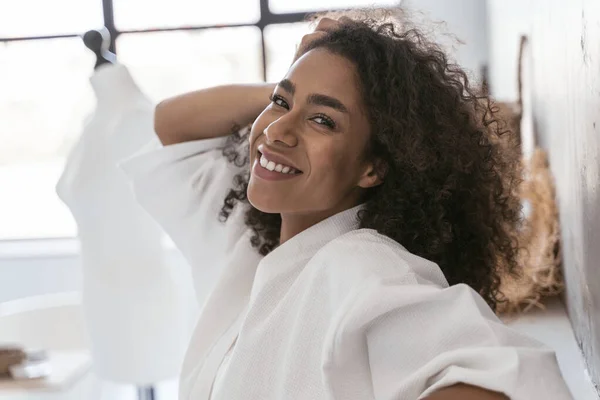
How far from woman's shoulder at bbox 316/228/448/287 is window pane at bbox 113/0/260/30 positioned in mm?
3584

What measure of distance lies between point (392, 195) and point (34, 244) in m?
3.85

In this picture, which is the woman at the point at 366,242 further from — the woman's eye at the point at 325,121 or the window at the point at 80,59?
the window at the point at 80,59

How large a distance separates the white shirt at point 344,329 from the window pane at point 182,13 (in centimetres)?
307

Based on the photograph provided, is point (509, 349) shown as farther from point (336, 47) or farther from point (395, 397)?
point (336, 47)

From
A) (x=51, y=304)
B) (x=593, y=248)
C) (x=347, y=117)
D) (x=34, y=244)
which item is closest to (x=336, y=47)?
(x=347, y=117)

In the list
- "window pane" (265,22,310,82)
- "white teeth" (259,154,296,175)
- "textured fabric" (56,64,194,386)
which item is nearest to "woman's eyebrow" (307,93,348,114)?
"white teeth" (259,154,296,175)

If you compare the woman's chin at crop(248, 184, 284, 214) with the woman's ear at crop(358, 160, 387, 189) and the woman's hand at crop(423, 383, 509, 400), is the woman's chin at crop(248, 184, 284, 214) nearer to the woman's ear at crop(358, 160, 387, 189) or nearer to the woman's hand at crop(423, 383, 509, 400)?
the woman's ear at crop(358, 160, 387, 189)

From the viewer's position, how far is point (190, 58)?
15.4 ft

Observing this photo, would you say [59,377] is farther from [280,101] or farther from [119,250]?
[280,101]

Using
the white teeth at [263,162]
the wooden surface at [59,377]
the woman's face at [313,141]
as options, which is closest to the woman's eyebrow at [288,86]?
the woman's face at [313,141]

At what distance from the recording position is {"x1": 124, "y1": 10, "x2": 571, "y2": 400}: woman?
977mm

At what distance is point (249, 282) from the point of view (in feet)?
5.23

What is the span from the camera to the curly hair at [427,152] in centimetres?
127

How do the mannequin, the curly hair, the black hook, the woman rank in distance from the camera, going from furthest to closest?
1. the mannequin
2. the black hook
3. the curly hair
4. the woman
